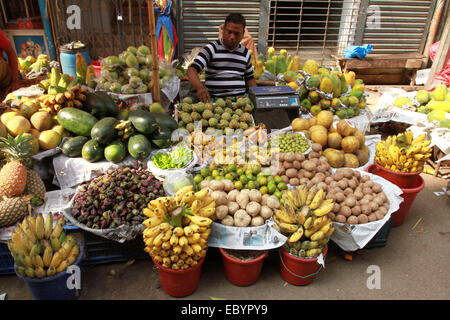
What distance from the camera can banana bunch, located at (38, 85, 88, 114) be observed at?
3.32 meters

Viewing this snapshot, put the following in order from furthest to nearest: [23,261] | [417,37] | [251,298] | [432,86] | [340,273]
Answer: [417,37]
[432,86]
[340,273]
[251,298]
[23,261]

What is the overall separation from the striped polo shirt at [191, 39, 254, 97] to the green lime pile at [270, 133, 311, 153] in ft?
4.01

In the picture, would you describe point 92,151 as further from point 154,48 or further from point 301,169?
point 301,169

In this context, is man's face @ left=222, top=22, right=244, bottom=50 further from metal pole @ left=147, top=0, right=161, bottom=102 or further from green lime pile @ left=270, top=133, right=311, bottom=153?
green lime pile @ left=270, top=133, right=311, bottom=153

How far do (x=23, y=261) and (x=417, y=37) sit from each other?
9772 mm

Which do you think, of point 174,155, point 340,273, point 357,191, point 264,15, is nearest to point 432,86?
point 264,15

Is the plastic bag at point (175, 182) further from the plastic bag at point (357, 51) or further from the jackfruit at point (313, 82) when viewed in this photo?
the plastic bag at point (357, 51)

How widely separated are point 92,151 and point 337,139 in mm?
2747

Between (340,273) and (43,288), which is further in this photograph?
(340,273)

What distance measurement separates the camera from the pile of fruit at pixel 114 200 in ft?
8.27

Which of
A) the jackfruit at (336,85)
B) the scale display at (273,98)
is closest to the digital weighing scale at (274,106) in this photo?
the scale display at (273,98)

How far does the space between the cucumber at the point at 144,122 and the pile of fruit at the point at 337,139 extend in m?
1.78

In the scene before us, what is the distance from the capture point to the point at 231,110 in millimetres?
3898

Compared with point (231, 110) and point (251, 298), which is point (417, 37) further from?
point (251, 298)
